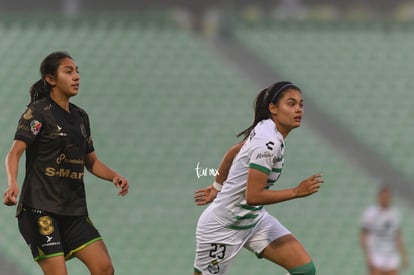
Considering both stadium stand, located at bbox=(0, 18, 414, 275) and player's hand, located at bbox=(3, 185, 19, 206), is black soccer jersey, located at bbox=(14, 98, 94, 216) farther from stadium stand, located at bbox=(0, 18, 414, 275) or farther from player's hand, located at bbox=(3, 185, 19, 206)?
stadium stand, located at bbox=(0, 18, 414, 275)

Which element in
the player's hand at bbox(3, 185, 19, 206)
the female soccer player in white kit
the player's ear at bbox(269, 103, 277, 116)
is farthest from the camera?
the player's ear at bbox(269, 103, 277, 116)

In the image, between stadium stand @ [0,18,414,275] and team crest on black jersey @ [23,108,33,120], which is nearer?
team crest on black jersey @ [23,108,33,120]

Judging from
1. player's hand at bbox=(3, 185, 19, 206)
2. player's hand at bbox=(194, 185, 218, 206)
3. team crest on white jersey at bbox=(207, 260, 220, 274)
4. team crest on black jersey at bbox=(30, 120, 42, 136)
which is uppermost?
team crest on black jersey at bbox=(30, 120, 42, 136)

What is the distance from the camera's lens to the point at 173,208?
44.4 feet

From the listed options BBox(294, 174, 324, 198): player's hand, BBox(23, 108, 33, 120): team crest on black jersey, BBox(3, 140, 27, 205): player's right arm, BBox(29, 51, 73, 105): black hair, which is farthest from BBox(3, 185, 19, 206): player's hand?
BBox(294, 174, 324, 198): player's hand

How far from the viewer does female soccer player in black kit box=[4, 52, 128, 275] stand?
5.86 metres

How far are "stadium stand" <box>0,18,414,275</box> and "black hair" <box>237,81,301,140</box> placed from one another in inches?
251

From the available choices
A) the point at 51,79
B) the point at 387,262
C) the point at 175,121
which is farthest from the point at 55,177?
the point at 175,121

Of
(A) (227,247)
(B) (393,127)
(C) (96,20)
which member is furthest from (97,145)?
(A) (227,247)

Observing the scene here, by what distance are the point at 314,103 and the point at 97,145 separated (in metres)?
3.63

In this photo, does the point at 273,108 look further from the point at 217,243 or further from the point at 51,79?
the point at 51,79

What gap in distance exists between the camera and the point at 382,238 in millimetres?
12508

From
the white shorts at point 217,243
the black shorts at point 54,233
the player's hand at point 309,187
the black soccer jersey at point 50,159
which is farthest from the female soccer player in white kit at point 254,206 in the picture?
the black soccer jersey at point 50,159

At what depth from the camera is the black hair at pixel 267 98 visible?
6.06m
